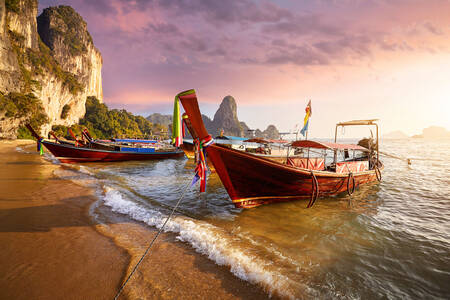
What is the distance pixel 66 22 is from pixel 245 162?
101m

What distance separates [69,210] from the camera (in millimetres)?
5840

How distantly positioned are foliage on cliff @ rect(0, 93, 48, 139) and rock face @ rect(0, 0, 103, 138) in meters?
1.42

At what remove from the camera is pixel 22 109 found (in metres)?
32.0

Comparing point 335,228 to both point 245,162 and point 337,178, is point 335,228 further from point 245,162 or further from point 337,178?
point 245,162

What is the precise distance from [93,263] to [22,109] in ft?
150

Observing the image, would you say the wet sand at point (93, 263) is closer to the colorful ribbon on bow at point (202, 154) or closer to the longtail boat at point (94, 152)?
the colorful ribbon on bow at point (202, 154)

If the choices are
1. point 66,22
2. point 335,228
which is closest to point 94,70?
point 66,22

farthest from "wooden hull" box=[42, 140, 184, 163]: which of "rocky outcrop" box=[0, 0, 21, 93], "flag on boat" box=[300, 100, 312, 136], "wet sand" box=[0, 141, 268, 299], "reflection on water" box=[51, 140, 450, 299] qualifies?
"rocky outcrop" box=[0, 0, 21, 93]

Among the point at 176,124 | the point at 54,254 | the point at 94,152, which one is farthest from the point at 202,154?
the point at 94,152

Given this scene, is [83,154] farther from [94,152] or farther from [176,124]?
[176,124]

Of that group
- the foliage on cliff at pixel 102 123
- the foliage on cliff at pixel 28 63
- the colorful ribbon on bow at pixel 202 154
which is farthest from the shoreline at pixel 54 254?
the foliage on cliff at pixel 102 123

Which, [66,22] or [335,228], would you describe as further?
[66,22]

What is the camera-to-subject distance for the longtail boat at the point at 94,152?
16094 mm

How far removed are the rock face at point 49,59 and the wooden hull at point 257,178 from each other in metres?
45.8
